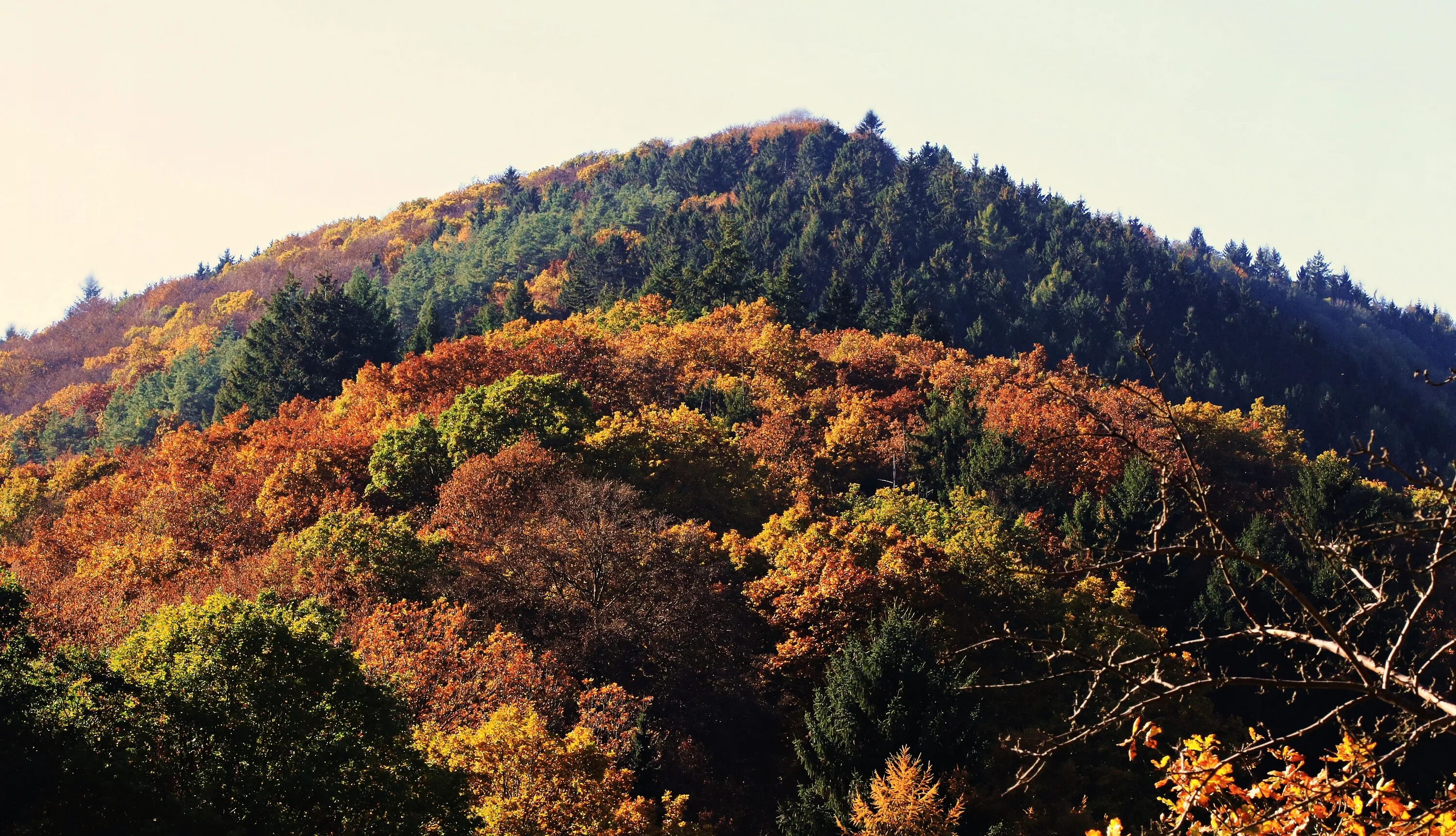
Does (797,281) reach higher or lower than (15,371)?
lower

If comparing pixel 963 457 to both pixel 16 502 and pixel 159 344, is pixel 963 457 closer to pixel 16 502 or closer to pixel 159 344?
pixel 16 502

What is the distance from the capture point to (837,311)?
9125cm

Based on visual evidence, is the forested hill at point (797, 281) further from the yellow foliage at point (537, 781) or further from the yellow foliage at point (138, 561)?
the yellow foliage at point (537, 781)

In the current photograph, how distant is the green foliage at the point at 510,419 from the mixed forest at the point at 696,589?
9.2 inches

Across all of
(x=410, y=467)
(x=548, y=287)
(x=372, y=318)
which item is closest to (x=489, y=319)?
(x=372, y=318)

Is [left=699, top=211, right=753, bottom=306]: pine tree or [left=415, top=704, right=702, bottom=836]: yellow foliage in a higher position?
[left=699, top=211, right=753, bottom=306]: pine tree

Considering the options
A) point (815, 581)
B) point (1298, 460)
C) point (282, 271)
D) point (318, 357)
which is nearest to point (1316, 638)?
point (815, 581)

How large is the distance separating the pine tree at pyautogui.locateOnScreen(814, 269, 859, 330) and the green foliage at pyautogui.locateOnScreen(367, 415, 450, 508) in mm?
47838

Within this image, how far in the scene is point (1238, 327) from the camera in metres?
143

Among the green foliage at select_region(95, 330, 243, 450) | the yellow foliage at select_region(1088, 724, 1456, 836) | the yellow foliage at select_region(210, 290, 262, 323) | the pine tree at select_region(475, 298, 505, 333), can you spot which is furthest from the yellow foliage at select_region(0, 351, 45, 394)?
the yellow foliage at select_region(1088, 724, 1456, 836)

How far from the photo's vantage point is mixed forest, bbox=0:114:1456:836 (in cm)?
807

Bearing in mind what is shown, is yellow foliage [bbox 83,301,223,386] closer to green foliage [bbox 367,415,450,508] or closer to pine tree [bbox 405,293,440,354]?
pine tree [bbox 405,293,440,354]

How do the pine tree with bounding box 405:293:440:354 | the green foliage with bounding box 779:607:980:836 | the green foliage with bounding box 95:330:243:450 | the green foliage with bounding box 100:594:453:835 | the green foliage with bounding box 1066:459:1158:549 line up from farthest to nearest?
1. the green foliage with bounding box 95:330:243:450
2. the pine tree with bounding box 405:293:440:354
3. the green foliage with bounding box 1066:459:1158:549
4. the green foliage with bounding box 779:607:980:836
5. the green foliage with bounding box 100:594:453:835

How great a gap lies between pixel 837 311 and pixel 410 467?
50.6 metres
